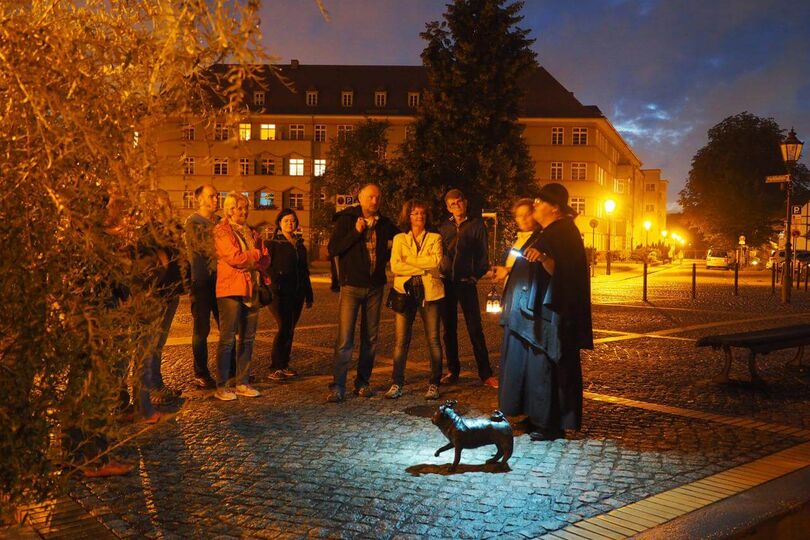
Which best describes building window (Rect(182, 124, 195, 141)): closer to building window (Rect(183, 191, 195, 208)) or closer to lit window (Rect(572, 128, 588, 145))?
building window (Rect(183, 191, 195, 208))

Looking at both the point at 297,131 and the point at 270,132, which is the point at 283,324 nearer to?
the point at 297,131

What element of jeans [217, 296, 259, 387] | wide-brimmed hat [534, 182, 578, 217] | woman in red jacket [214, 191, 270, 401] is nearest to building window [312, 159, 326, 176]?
woman in red jacket [214, 191, 270, 401]

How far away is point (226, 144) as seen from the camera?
264 centimetres

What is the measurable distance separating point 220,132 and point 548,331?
351 centimetres

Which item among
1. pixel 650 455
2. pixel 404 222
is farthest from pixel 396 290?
pixel 650 455

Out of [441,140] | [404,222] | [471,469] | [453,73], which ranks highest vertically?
[453,73]

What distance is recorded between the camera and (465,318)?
8008 millimetres

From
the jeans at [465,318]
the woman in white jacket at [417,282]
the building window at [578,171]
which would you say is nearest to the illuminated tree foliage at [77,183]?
→ the woman in white jacket at [417,282]

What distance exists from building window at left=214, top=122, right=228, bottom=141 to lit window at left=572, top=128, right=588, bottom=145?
66548mm

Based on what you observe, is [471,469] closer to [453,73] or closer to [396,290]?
[396,290]

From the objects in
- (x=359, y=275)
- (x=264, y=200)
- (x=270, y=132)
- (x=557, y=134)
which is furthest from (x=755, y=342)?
(x=270, y=132)

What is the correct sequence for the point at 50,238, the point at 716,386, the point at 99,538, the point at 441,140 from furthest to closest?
the point at 441,140 < the point at 716,386 < the point at 99,538 < the point at 50,238

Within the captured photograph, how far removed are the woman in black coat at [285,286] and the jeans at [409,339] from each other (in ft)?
5.19

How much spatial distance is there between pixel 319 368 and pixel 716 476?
201 inches
